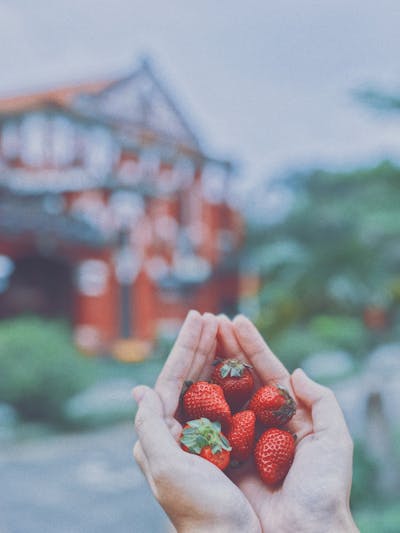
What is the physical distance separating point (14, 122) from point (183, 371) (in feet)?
32.3

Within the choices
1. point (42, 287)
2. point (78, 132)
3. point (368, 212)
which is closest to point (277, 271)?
point (368, 212)

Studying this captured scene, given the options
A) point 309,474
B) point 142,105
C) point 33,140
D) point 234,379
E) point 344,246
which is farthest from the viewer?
point 142,105

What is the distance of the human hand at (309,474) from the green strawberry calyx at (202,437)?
0.53 ft

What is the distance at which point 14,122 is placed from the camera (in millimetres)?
10789

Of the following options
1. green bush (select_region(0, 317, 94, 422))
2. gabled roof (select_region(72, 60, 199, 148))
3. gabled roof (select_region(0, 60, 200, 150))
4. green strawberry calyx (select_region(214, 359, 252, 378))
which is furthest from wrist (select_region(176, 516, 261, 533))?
gabled roof (select_region(72, 60, 199, 148))

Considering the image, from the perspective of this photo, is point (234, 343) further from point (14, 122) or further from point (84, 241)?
point (14, 122)

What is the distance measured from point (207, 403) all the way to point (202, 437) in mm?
122

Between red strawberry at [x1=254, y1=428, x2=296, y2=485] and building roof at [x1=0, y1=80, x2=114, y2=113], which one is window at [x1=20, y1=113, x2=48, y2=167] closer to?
building roof at [x1=0, y1=80, x2=114, y2=113]

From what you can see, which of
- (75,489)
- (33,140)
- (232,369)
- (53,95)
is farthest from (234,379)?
(53,95)

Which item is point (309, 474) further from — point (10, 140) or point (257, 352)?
point (10, 140)

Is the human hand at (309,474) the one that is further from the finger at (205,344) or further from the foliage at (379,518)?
the foliage at (379,518)

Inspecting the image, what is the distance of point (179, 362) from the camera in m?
1.77

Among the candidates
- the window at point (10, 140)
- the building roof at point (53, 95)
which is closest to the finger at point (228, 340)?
the building roof at point (53, 95)

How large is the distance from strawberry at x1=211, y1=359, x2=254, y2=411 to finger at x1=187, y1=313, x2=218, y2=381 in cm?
5
